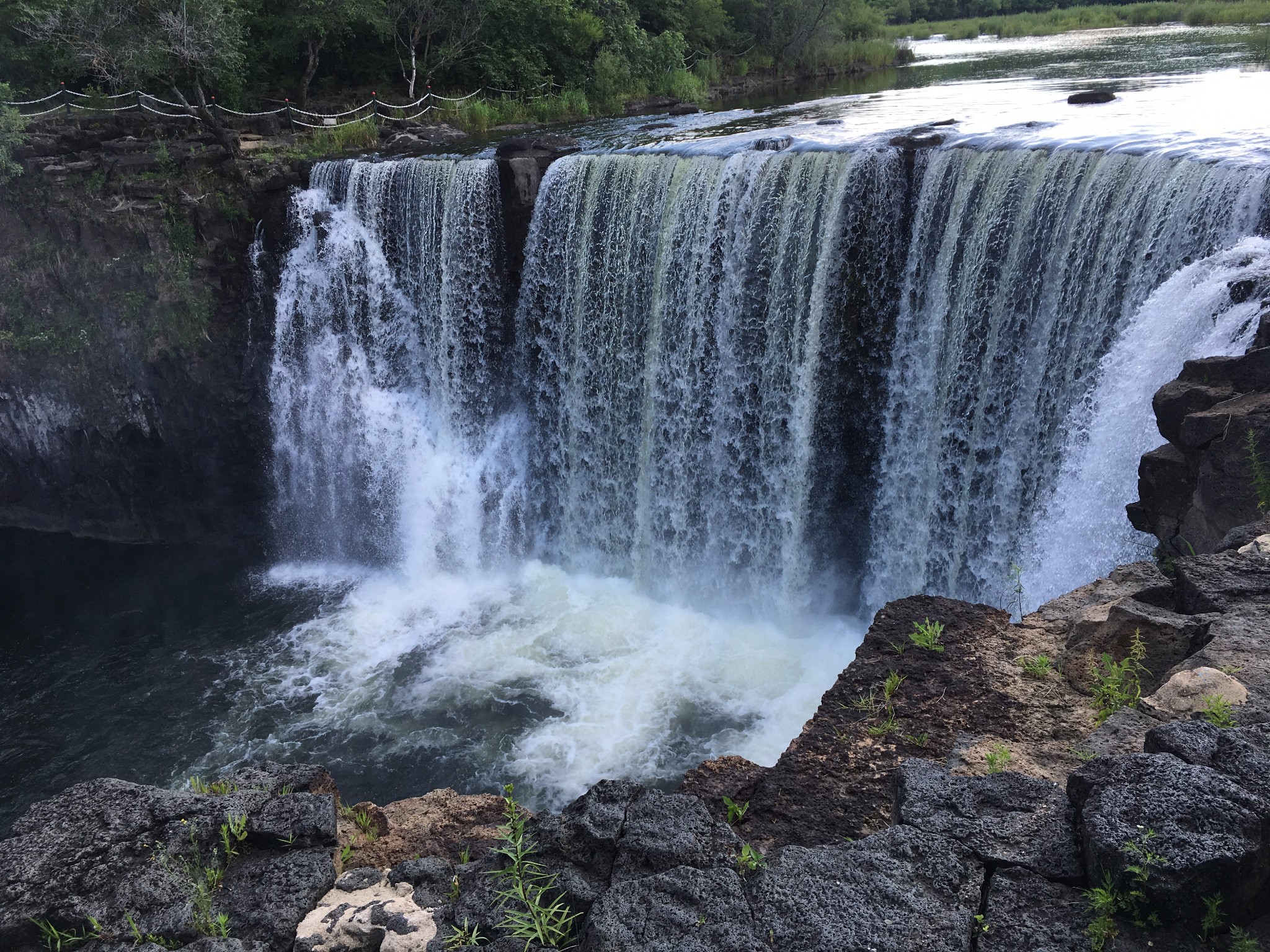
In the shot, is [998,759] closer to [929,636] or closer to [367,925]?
[929,636]

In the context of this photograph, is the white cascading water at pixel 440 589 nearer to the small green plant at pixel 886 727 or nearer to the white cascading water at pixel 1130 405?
the white cascading water at pixel 1130 405

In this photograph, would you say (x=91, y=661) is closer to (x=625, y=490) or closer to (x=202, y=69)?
(x=625, y=490)

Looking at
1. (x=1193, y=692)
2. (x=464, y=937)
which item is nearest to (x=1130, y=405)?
(x=1193, y=692)

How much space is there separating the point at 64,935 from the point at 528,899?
228 centimetres

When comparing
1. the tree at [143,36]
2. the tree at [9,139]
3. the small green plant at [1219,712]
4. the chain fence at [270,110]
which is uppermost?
the tree at [143,36]

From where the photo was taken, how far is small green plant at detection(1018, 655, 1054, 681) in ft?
16.1

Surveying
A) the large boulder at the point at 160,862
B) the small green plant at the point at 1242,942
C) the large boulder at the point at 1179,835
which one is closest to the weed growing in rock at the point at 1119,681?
the large boulder at the point at 1179,835

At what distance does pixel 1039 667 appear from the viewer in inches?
193

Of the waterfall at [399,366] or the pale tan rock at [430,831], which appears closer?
the pale tan rock at [430,831]

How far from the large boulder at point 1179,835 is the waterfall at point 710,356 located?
24.2 ft

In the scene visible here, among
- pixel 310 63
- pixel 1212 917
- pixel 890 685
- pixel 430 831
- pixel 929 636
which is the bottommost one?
pixel 430 831

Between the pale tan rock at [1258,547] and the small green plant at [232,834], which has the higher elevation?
the pale tan rock at [1258,547]

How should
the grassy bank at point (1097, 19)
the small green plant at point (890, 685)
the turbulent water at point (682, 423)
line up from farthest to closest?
1. the grassy bank at point (1097, 19)
2. the turbulent water at point (682, 423)
3. the small green plant at point (890, 685)

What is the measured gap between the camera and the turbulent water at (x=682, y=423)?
8.25 metres
